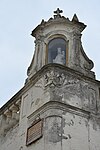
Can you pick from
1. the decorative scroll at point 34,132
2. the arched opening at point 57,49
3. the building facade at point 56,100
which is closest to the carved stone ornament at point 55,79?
the building facade at point 56,100

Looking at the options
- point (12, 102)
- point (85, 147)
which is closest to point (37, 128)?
point (85, 147)

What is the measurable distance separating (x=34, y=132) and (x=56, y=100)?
3.83 ft

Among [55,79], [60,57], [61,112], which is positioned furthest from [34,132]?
[60,57]

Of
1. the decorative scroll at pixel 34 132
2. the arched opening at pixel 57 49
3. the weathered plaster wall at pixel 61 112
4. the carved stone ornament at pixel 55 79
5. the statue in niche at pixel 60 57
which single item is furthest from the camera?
the arched opening at pixel 57 49

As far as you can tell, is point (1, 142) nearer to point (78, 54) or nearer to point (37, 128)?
point (37, 128)

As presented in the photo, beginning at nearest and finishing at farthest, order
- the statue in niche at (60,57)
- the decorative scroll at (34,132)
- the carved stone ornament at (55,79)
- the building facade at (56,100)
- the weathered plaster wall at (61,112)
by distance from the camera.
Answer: the weathered plaster wall at (61,112)
the building facade at (56,100)
the decorative scroll at (34,132)
the carved stone ornament at (55,79)
the statue in niche at (60,57)

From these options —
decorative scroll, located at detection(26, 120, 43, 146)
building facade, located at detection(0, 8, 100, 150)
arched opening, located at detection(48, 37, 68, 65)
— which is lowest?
decorative scroll, located at detection(26, 120, 43, 146)

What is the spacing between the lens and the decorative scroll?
1039 centimetres

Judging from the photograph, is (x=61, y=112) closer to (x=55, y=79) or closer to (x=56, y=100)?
(x=56, y=100)

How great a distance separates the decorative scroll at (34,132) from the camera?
10389 mm

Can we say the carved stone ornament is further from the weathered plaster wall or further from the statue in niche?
the statue in niche

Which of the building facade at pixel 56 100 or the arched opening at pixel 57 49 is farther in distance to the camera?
the arched opening at pixel 57 49

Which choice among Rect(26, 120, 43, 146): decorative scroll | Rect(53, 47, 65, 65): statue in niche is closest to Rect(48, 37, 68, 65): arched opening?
Rect(53, 47, 65, 65): statue in niche

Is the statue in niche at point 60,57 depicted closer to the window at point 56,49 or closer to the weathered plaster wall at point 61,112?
the window at point 56,49
